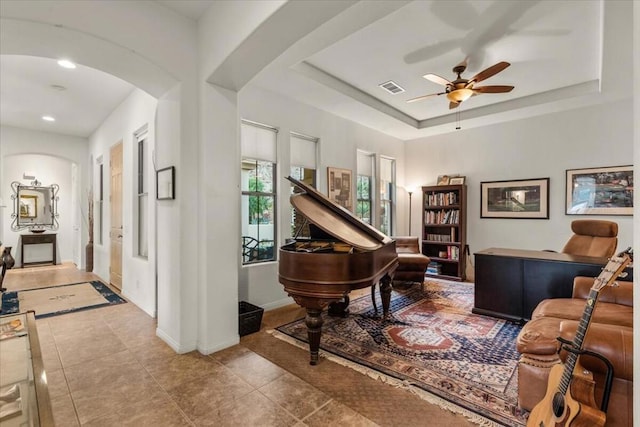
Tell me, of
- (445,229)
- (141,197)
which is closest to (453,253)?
(445,229)

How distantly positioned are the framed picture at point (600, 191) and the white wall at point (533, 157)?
94mm

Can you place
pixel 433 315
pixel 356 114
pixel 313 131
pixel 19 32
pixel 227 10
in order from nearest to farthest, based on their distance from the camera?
pixel 19 32
pixel 227 10
pixel 433 315
pixel 313 131
pixel 356 114

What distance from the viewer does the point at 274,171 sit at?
4227mm

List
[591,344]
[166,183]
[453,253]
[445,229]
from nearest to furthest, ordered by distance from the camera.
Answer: [591,344], [166,183], [453,253], [445,229]

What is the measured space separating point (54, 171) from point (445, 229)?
31.1ft

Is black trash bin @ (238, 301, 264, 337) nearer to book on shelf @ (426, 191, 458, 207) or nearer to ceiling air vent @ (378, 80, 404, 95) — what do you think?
ceiling air vent @ (378, 80, 404, 95)

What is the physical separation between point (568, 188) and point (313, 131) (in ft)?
13.9

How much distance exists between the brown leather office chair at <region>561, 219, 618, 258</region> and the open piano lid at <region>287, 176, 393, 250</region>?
103 inches

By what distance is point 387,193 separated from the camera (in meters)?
6.47

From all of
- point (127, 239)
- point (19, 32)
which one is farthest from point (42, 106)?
point (19, 32)

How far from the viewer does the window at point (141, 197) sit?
4.09 m

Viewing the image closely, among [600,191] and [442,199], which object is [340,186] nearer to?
[442,199]

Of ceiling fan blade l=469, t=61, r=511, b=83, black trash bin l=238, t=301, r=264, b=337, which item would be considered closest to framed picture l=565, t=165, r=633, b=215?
ceiling fan blade l=469, t=61, r=511, b=83

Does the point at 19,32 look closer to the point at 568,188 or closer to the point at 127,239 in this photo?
the point at 127,239
